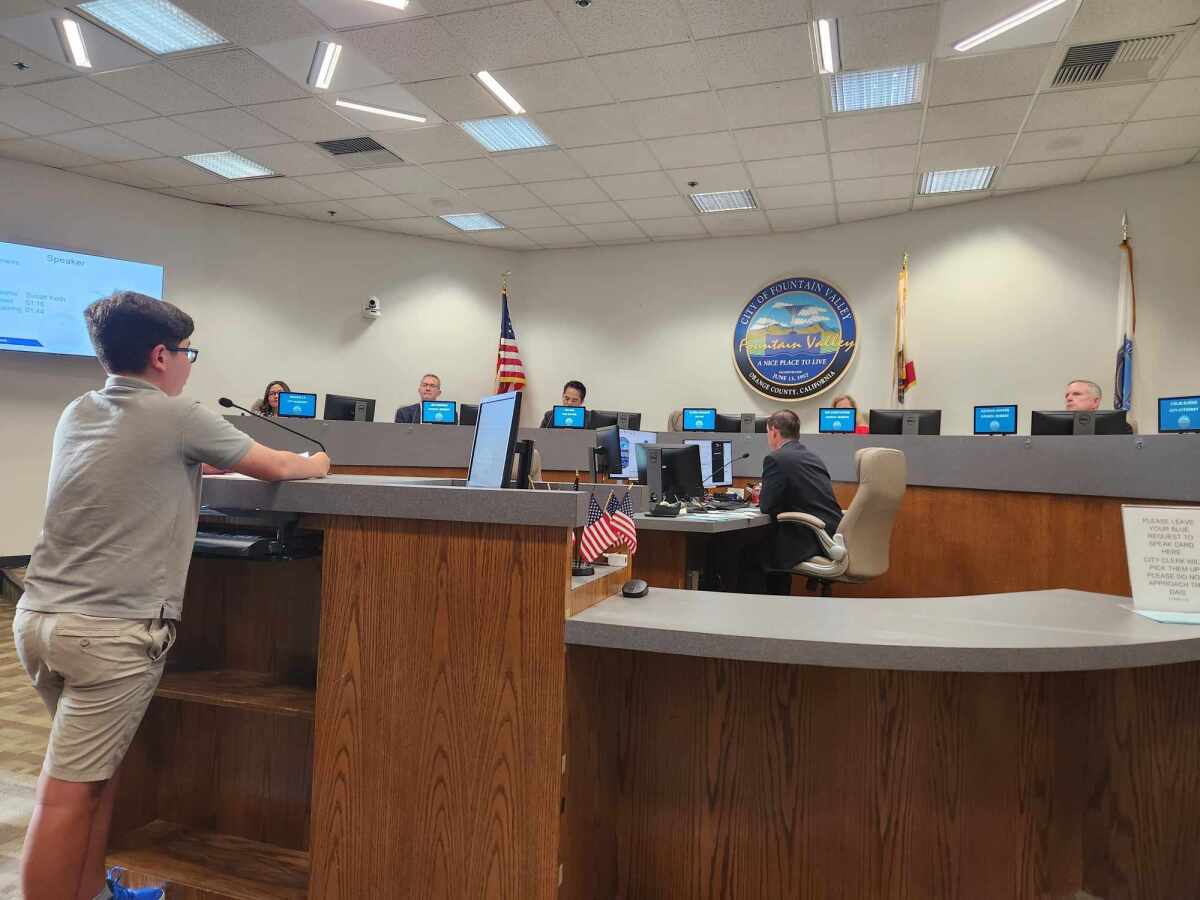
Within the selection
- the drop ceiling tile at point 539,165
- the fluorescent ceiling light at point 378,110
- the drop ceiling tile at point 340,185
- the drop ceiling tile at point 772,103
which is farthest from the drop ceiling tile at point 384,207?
the drop ceiling tile at point 772,103

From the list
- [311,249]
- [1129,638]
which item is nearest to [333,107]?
[311,249]

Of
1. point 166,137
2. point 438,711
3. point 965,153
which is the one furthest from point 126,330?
point 965,153

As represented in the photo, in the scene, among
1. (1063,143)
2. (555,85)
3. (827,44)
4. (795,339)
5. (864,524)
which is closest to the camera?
(864,524)

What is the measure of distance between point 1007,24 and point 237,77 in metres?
4.49

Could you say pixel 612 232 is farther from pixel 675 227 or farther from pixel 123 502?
pixel 123 502

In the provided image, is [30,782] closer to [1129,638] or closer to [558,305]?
[1129,638]

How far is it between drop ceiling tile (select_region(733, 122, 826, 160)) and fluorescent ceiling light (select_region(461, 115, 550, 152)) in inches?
57.4

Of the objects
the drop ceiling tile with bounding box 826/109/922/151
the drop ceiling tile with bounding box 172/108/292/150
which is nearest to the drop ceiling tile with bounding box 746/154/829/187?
the drop ceiling tile with bounding box 826/109/922/151

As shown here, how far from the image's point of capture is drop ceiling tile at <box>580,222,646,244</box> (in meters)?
7.37

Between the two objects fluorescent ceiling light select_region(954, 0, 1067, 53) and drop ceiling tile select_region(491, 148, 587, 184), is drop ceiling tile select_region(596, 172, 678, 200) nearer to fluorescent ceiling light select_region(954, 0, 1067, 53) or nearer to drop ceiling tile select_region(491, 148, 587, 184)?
drop ceiling tile select_region(491, 148, 587, 184)

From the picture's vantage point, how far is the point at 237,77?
14.9ft

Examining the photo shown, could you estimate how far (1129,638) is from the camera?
1.20 metres

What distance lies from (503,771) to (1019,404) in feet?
20.7

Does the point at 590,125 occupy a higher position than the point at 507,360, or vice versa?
the point at 590,125
